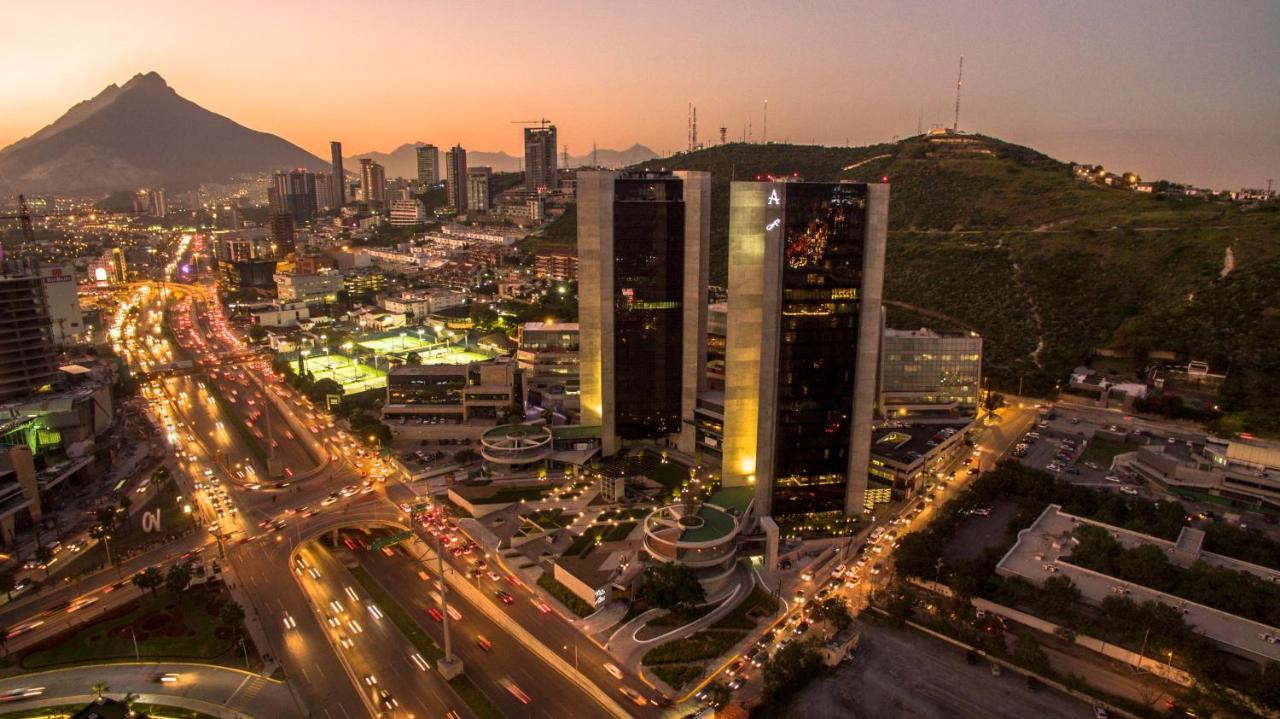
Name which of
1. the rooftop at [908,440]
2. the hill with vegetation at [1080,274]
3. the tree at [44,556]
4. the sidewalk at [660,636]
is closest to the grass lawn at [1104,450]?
the hill with vegetation at [1080,274]

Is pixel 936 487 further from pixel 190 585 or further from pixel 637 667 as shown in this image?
pixel 190 585

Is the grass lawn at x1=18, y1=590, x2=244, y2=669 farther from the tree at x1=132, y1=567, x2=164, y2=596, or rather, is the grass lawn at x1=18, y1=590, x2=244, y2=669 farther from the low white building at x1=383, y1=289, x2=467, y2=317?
the low white building at x1=383, y1=289, x2=467, y2=317

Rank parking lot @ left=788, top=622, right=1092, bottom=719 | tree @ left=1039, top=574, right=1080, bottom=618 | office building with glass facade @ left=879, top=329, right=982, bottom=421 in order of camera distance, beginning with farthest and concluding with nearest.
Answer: office building with glass facade @ left=879, top=329, right=982, bottom=421
tree @ left=1039, top=574, right=1080, bottom=618
parking lot @ left=788, top=622, right=1092, bottom=719

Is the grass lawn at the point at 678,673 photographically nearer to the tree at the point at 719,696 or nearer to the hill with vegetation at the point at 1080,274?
the tree at the point at 719,696

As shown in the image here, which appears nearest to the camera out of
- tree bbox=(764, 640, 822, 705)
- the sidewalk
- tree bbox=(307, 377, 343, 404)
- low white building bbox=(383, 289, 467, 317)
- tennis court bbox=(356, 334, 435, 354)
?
tree bbox=(764, 640, 822, 705)

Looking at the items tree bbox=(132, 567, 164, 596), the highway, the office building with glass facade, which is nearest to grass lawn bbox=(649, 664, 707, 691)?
the highway

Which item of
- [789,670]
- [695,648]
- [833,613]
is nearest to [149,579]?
[695,648]
